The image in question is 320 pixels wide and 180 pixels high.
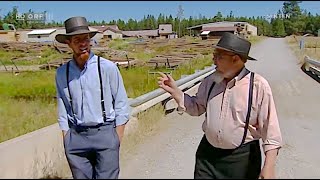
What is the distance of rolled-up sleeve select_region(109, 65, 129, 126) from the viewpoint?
12.6 ft

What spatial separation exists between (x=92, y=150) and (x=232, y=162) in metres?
1.15

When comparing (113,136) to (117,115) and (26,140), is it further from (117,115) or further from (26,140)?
(26,140)

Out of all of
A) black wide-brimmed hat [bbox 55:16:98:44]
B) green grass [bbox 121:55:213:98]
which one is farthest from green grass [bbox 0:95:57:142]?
black wide-brimmed hat [bbox 55:16:98:44]

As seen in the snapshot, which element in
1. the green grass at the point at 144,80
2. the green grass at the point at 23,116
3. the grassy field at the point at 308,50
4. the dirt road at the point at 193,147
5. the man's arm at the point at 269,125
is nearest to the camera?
the man's arm at the point at 269,125

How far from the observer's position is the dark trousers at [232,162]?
340 cm

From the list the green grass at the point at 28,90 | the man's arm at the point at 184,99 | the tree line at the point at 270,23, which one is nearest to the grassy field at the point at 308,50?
the green grass at the point at 28,90

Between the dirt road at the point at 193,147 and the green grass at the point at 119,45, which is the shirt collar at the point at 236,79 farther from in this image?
the green grass at the point at 119,45

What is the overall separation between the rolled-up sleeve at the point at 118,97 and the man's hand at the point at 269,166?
49.1 inches

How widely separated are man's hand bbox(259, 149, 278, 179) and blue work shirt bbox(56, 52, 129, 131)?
1298mm

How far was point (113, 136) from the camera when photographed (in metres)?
3.88

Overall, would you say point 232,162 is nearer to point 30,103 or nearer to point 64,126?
point 64,126

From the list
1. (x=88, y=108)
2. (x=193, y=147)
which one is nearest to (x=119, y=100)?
(x=88, y=108)

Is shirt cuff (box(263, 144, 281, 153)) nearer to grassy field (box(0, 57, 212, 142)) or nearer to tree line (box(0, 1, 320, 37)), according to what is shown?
grassy field (box(0, 57, 212, 142))

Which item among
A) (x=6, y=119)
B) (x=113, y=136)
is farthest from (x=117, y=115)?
(x=6, y=119)
